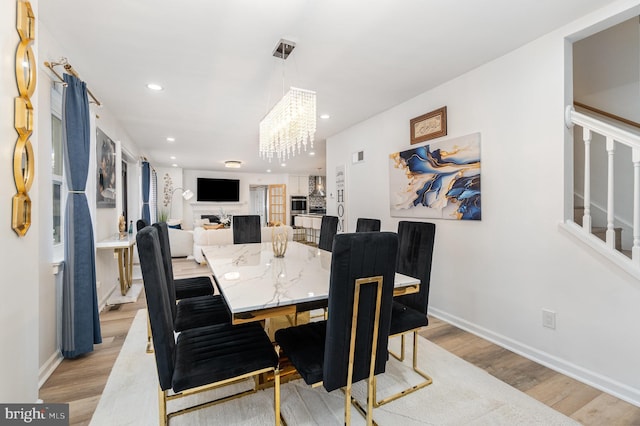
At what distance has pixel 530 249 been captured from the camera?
2264mm

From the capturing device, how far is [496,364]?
2.15 m

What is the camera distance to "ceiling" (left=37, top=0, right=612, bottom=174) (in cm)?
183

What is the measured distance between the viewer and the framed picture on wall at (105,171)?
3.28 meters

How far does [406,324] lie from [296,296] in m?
0.82

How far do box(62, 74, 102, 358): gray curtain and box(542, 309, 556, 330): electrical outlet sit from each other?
3454 millimetres

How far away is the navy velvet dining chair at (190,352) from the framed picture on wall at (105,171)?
2.60m

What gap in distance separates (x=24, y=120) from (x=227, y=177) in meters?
8.86

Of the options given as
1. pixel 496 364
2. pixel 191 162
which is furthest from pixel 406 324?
pixel 191 162

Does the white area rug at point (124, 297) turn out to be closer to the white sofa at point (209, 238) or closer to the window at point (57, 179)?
the window at point (57, 179)

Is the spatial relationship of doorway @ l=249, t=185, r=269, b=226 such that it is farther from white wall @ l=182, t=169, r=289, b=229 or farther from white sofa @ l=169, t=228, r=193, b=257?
white sofa @ l=169, t=228, r=193, b=257

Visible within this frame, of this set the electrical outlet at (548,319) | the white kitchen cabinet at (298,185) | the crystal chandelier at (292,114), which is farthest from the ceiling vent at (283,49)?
the white kitchen cabinet at (298,185)

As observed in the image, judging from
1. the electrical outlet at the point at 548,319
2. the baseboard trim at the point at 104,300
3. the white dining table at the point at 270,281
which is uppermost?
the white dining table at the point at 270,281

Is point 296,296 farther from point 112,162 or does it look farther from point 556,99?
point 112,162

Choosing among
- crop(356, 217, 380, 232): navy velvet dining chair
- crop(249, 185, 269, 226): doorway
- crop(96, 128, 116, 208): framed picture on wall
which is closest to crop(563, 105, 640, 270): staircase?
crop(356, 217, 380, 232): navy velvet dining chair
